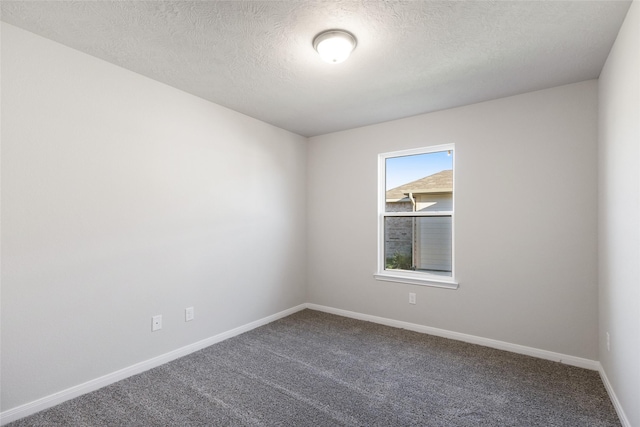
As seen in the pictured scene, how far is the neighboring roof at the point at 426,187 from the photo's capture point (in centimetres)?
354

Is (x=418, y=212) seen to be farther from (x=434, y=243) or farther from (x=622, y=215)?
(x=622, y=215)

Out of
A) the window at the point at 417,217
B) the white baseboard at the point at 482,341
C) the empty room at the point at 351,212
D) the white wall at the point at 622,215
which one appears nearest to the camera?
the white wall at the point at 622,215

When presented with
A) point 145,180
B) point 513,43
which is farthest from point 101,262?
point 513,43

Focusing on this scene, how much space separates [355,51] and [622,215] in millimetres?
1999

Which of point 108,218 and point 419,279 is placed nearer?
point 108,218

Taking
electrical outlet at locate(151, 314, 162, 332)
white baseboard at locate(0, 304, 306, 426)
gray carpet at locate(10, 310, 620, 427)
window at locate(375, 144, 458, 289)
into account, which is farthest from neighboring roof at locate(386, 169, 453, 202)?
electrical outlet at locate(151, 314, 162, 332)

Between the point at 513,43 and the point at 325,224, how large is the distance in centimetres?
282

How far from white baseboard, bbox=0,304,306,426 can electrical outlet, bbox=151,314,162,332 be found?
247mm

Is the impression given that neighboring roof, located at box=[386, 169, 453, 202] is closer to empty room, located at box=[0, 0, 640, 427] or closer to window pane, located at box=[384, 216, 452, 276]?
empty room, located at box=[0, 0, 640, 427]

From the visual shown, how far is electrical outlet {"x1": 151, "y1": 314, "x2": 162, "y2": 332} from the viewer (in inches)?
106

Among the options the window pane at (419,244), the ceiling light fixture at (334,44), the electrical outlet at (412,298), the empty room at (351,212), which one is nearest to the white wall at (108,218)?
the empty room at (351,212)

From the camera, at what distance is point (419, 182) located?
3.77 metres

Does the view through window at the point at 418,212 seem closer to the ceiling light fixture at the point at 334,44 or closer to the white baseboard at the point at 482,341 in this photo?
the white baseboard at the point at 482,341

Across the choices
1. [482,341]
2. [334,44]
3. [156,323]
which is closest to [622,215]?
[482,341]
